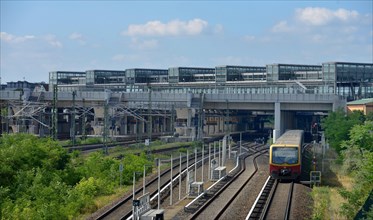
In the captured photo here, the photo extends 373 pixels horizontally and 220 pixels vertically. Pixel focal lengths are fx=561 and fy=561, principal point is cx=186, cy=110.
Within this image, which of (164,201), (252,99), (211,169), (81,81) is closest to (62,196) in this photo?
(164,201)

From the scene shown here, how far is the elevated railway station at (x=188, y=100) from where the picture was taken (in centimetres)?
6206

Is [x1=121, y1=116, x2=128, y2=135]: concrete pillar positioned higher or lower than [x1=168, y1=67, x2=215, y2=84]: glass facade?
lower

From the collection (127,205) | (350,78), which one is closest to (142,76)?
(350,78)

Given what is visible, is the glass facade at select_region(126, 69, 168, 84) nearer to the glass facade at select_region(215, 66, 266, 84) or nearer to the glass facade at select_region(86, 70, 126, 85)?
the glass facade at select_region(86, 70, 126, 85)

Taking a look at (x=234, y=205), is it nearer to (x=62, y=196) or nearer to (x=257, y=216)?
(x=257, y=216)

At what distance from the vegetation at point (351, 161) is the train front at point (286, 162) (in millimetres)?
2438

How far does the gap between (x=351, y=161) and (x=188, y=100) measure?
3094 cm

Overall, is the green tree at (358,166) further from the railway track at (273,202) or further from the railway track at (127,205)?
the railway track at (127,205)

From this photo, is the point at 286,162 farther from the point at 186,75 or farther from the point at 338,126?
the point at 186,75

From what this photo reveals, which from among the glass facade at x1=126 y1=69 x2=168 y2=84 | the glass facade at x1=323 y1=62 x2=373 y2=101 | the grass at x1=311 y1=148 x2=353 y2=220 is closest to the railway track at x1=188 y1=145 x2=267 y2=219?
the grass at x1=311 y1=148 x2=353 y2=220

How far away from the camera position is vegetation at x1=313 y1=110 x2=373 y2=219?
2214 cm

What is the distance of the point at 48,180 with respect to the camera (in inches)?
1139

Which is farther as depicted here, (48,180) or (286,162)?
(286,162)

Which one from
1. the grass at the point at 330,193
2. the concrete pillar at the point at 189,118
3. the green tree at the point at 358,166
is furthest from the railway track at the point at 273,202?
the concrete pillar at the point at 189,118
